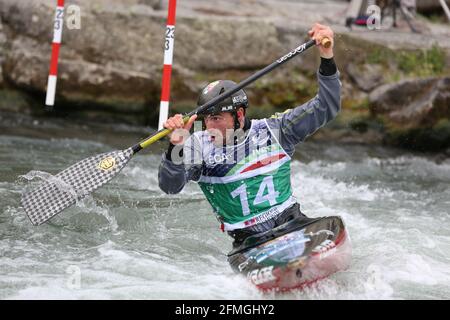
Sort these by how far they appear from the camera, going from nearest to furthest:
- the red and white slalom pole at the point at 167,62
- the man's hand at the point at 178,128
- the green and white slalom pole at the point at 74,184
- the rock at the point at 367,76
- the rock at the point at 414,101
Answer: the man's hand at the point at 178,128 → the green and white slalom pole at the point at 74,184 → the red and white slalom pole at the point at 167,62 → the rock at the point at 414,101 → the rock at the point at 367,76

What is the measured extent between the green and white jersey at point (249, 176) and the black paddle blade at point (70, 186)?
69cm

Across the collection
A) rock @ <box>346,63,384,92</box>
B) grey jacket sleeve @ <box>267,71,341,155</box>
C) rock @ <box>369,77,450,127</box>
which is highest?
rock @ <box>346,63,384,92</box>

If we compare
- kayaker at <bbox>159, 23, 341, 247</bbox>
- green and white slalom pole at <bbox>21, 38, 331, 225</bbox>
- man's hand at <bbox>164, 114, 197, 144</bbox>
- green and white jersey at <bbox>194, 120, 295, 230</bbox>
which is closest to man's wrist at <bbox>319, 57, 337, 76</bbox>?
kayaker at <bbox>159, 23, 341, 247</bbox>

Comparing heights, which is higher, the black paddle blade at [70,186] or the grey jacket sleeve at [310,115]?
the grey jacket sleeve at [310,115]

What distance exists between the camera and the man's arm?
5445 millimetres

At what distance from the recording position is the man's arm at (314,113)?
5445 millimetres

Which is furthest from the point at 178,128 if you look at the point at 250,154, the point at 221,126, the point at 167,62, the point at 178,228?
the point at 167,62

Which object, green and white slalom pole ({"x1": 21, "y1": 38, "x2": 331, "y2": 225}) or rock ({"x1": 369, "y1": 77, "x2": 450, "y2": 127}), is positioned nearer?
green and white slalom pole ({"x1": 21, "y1": 38, "x2": 331, "y2": 225})

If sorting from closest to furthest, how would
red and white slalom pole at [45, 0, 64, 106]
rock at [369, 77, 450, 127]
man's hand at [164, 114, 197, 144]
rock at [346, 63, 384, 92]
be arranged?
man's hand at [164, 114, 197, 144], red and white slalom pole at [45, 0, 64, 106], rock at [369, 77, 450, 127], rock at [346, 63, 384, 92]

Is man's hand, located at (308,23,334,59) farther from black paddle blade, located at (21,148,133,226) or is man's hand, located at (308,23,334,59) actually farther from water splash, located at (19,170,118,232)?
water splash, located at (19,170,118,232)

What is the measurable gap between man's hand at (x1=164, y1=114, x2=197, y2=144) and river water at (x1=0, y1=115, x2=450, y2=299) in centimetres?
92

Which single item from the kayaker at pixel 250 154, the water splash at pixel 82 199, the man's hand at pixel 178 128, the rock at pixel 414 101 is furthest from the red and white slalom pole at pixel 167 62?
the rock at pixel 414 101

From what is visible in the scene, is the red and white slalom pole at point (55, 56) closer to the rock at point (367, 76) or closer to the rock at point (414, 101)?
the rock at point (367, 76)
